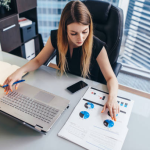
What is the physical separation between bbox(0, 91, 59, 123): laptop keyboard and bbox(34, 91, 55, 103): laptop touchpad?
0.03 m

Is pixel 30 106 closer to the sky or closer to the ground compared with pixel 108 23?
closer to the ground

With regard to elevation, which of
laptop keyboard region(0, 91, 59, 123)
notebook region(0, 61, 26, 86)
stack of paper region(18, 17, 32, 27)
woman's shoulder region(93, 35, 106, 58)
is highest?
woman's shoulder region(93, 35, 106, 58)

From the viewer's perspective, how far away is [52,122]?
77cm

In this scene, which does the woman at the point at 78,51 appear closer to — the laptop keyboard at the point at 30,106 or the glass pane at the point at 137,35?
the laptop keyboard at the point at 30,106

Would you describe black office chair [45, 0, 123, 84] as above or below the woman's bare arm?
above

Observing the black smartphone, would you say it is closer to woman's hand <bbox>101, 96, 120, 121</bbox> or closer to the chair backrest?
woman's hand <bbox>101, 96, 120, 121</bbox>

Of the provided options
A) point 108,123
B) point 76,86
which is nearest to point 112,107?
point 108,123

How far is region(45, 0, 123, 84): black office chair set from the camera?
3.96 ft

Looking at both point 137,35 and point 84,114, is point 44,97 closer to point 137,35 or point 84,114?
point 84,114

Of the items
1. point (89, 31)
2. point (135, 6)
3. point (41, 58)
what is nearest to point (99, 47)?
point (89, 31)

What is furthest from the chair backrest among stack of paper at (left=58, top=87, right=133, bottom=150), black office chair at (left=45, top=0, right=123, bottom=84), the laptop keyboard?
the laptop keyboard

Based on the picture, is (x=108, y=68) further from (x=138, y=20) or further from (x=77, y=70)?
(x=138, y=20)

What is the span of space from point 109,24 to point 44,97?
754 millimetres

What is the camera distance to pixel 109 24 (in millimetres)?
1254
